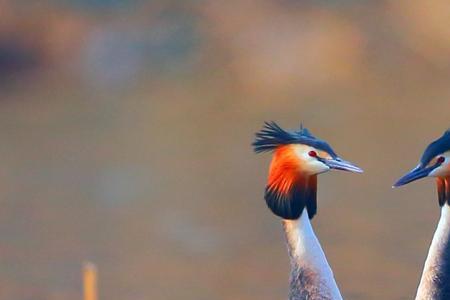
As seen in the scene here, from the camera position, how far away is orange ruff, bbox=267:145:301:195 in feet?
15.6

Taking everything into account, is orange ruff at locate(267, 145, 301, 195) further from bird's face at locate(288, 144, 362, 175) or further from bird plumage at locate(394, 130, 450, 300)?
bird plumage at locate(394, 130, 450, 300)

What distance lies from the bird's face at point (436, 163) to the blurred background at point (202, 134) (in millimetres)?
1626

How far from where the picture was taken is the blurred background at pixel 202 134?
6.68 m

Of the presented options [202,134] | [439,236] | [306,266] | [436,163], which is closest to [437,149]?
[436,163]

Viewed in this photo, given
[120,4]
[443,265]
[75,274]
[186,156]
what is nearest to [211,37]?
[120,4]

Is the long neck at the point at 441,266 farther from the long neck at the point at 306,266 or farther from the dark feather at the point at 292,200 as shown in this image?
the dark feather at the point at 292,200

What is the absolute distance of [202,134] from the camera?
26.8 ft

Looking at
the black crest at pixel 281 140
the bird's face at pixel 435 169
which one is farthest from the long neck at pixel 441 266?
the black crest at pixel 281 140

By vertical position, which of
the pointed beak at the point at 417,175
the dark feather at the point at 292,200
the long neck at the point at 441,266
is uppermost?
the pointed beak at the point at 417,175

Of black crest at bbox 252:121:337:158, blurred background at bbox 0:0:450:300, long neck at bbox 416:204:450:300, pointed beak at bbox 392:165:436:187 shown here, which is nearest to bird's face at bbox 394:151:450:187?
pointed beak at bbox 392:165:436:187

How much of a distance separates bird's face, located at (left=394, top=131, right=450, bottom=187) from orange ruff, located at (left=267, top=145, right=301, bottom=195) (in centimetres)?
31

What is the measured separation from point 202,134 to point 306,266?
11.3 feet

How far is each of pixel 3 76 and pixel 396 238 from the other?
9.59 feet

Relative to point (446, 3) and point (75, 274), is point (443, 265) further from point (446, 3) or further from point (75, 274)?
point (446, 3)
